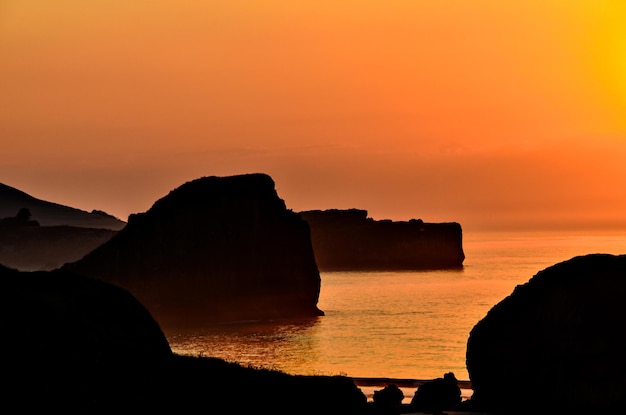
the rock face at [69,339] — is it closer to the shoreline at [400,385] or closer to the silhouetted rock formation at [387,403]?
the silhouetted rock formation at [387,403]

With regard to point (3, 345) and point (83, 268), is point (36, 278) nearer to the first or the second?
point (3, 345)

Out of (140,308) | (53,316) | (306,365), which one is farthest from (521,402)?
(306,365)

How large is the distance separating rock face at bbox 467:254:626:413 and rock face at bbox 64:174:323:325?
100916 millimetres

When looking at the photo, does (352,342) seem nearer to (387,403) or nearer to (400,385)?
(400,385)

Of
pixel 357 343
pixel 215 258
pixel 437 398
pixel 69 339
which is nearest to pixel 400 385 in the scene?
pixel 437 398

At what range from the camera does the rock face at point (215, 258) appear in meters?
140

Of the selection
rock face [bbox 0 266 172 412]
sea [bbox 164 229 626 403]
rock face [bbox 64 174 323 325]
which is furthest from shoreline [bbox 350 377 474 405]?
rock face [bbox 64 174 323 325]

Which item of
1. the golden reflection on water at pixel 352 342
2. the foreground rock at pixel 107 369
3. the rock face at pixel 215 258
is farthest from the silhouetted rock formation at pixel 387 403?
the rock face at pixel 215 258

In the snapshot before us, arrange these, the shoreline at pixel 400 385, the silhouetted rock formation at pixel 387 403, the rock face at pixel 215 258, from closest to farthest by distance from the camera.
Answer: the silhouetted rock formation at pixel 387 403 → the shoreline at pixel 400 385 → the rock face at pixel 215 258

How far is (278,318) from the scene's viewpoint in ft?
464

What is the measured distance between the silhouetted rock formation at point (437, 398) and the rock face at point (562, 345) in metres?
3.12

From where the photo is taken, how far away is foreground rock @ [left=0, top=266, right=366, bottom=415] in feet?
98.0

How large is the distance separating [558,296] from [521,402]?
3955mm

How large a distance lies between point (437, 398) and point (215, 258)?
328 ft
